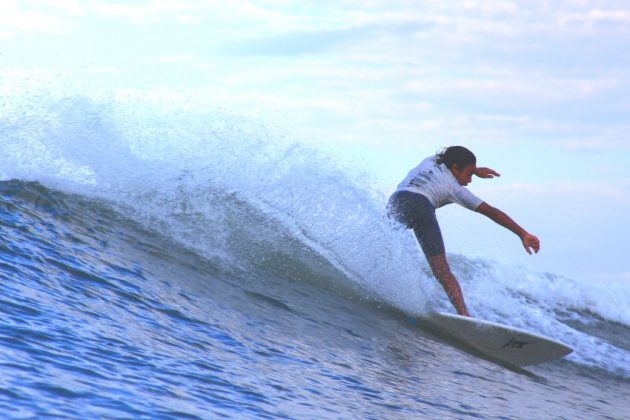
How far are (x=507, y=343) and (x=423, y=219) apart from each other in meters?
1.41

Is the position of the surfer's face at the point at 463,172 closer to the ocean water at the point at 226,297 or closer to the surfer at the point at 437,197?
the surfer at the point at 437,197

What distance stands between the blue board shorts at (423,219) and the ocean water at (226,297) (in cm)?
75

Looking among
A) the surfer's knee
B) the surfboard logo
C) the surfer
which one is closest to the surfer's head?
the surfer

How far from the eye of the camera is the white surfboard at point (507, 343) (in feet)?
26.1

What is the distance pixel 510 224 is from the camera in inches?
313

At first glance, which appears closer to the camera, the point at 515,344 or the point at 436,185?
the point at 515,344

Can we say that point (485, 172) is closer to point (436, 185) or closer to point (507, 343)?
point (436, 185)

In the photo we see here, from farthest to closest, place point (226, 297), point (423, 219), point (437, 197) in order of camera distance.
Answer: point (437, 197)
point (423, 219)
point (226, 297)

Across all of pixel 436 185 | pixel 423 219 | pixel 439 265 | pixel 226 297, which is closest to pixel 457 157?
pixel 436 185

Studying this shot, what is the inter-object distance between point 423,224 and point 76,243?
324 centimetres

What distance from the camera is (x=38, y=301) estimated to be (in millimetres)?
5469

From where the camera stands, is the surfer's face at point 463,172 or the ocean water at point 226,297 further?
the surfer's face at point 463,172

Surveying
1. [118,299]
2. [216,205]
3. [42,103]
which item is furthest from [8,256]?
[42,103]

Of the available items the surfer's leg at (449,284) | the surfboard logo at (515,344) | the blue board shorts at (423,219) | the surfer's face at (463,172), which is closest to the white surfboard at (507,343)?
the surfboard logo at (515,344)
